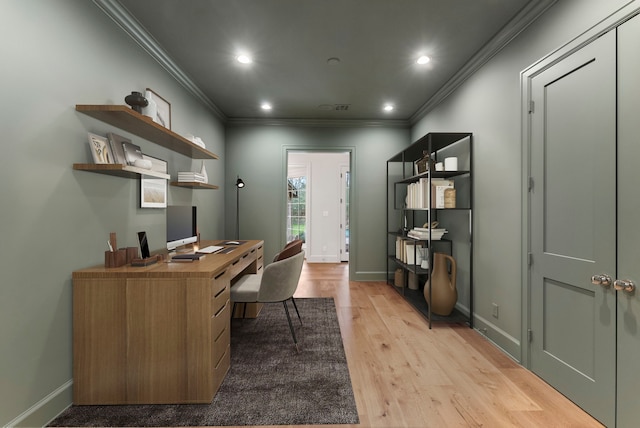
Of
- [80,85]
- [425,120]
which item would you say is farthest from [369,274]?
[80,85]

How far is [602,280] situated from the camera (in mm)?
1523

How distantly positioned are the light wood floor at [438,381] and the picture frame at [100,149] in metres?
2.18

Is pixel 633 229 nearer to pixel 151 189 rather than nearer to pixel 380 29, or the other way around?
pixel 380 29

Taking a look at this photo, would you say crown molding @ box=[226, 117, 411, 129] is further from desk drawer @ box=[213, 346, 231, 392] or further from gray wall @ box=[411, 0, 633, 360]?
desk drawer @ box=[213, 346, 231, 392]

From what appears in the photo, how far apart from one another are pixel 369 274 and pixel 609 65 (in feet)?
11.8

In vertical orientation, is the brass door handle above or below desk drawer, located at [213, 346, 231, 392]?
above

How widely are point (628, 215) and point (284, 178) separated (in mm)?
3762

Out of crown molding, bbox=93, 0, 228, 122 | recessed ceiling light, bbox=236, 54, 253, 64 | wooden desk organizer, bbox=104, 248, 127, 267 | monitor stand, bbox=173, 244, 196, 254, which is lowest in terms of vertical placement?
monitor stand, bbox=173, 244, 196, 254


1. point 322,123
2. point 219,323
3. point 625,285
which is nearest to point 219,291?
point 219,323

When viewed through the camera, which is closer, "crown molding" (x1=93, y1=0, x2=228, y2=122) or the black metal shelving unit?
"crown molding" (x1=93, y1=0, x2=228, y2=122)

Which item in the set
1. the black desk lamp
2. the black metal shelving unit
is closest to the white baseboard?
Result: the black metal shelving unit

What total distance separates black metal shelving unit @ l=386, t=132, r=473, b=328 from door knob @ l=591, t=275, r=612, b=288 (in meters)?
1.25

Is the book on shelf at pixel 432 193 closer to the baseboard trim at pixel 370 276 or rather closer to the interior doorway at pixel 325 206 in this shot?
the baseboard trim at pixel 370 276

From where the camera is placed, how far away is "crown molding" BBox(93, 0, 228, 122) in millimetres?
1938
